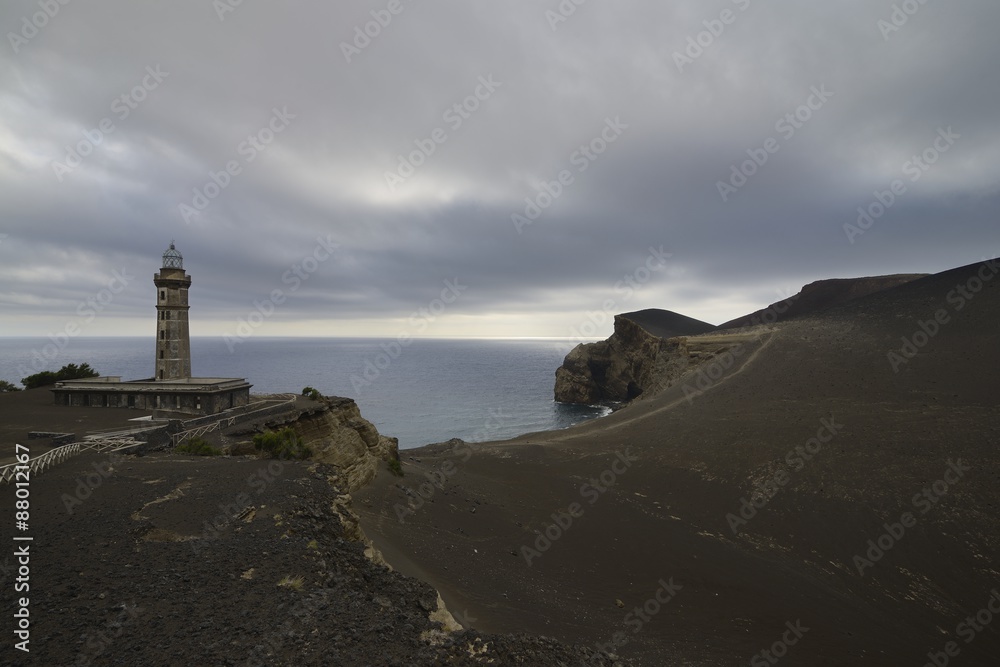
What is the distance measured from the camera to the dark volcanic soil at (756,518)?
1227 cm

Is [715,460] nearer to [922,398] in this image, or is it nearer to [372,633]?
[922,398]

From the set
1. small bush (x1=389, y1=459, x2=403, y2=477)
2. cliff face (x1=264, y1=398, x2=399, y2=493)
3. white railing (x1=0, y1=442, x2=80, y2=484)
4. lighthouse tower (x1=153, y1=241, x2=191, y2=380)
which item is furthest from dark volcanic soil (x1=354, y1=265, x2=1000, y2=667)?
lighthouse tower (x1=153, y1=241, x2=191, y2=380)

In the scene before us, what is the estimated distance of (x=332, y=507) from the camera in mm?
10078

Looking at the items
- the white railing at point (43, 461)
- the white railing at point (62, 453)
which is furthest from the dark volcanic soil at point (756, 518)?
the white railing at point (43, 461)

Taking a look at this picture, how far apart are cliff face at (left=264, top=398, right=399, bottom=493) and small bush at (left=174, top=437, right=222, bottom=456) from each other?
263 centimetres

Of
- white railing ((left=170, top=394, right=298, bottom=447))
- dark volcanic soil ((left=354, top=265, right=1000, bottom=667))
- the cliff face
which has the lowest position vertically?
dark volcanic soil ((left=354, top=265, right=1000, bottom=667))

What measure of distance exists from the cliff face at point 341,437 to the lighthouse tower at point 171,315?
11.3m

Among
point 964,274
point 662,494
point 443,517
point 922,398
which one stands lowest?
point 662,494

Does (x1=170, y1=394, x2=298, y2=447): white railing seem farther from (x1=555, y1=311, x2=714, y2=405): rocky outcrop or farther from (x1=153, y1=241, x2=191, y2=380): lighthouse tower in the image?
(x1=555, y1=311, x2=714, y2=405): rocky outcrop

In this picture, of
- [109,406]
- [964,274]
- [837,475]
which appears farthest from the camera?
[964,274]

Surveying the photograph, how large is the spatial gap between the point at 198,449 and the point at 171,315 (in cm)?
1564

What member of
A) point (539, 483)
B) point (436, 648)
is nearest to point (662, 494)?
point (539, 483)

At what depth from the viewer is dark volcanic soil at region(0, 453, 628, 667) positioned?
5020 mm

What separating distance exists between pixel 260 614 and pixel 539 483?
20.9 m
